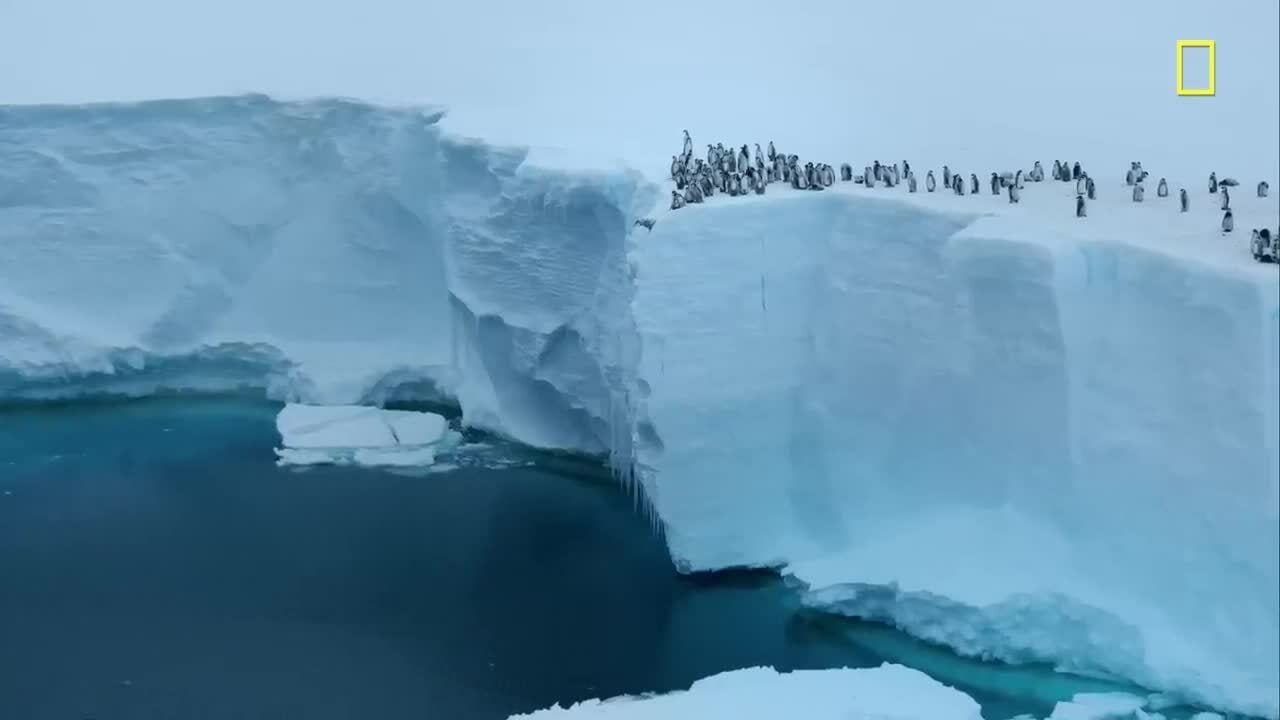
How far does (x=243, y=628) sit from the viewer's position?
13844 millimetres

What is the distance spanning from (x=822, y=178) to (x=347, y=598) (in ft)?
20.6

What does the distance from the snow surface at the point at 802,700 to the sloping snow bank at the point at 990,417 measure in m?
1.19

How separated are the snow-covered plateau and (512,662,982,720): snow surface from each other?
1204 mm

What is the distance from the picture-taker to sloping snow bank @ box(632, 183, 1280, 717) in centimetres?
1105

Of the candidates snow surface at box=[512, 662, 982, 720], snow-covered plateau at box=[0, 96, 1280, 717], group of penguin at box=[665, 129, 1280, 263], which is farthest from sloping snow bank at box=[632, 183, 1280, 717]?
snow surface at box=[512, 662, 982, 720]

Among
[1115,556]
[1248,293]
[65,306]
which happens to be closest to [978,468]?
[1115,556]

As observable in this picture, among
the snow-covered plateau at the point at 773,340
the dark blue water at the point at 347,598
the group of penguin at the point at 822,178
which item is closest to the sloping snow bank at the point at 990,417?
the snow-covered plateau at the point at 773,340

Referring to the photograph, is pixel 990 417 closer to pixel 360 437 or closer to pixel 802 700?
pixel 802 700

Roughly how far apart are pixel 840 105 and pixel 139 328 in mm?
10076

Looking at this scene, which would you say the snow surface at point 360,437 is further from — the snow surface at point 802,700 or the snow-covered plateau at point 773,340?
the snow surface at point 802,700

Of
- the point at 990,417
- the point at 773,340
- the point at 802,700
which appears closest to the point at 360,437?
the point at 773,340

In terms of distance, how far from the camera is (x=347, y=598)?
567 inches

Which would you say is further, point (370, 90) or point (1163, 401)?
point (370, 90)

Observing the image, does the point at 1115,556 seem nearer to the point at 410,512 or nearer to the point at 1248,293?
the point at 1248,293
